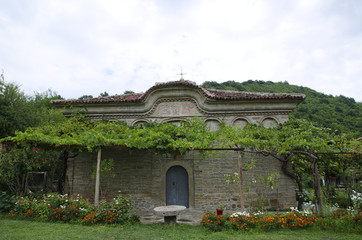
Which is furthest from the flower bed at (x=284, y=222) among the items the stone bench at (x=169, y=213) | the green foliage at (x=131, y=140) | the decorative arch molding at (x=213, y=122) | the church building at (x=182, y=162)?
the decorative arch molding at (x=213, y=122)

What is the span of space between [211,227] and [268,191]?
425cm

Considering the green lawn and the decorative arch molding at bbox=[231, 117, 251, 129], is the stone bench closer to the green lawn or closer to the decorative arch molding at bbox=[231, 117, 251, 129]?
the green lawn

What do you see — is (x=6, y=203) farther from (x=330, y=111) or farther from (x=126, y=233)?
(x=330, y=111)

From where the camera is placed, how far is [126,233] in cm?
571

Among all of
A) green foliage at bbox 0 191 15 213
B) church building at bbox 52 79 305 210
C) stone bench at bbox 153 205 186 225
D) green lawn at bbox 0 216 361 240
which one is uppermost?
church building at bbox 52 79 305 210

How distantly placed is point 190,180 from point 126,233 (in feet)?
14.1

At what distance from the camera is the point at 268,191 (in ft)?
30.8

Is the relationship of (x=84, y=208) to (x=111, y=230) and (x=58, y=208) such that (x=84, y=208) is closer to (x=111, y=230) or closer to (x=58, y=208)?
(x=58, y=208)

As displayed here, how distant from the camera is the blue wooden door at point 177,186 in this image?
31.6 feet

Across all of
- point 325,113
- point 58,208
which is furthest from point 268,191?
point 325,113

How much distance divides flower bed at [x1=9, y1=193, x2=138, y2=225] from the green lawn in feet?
1.11

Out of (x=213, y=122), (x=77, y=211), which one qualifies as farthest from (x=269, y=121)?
(x=77, y=211)

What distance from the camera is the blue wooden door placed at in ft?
31.6

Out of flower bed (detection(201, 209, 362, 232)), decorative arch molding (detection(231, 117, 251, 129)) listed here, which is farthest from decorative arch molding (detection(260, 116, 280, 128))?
flower bed (detection(201, 209, 362, 232))
